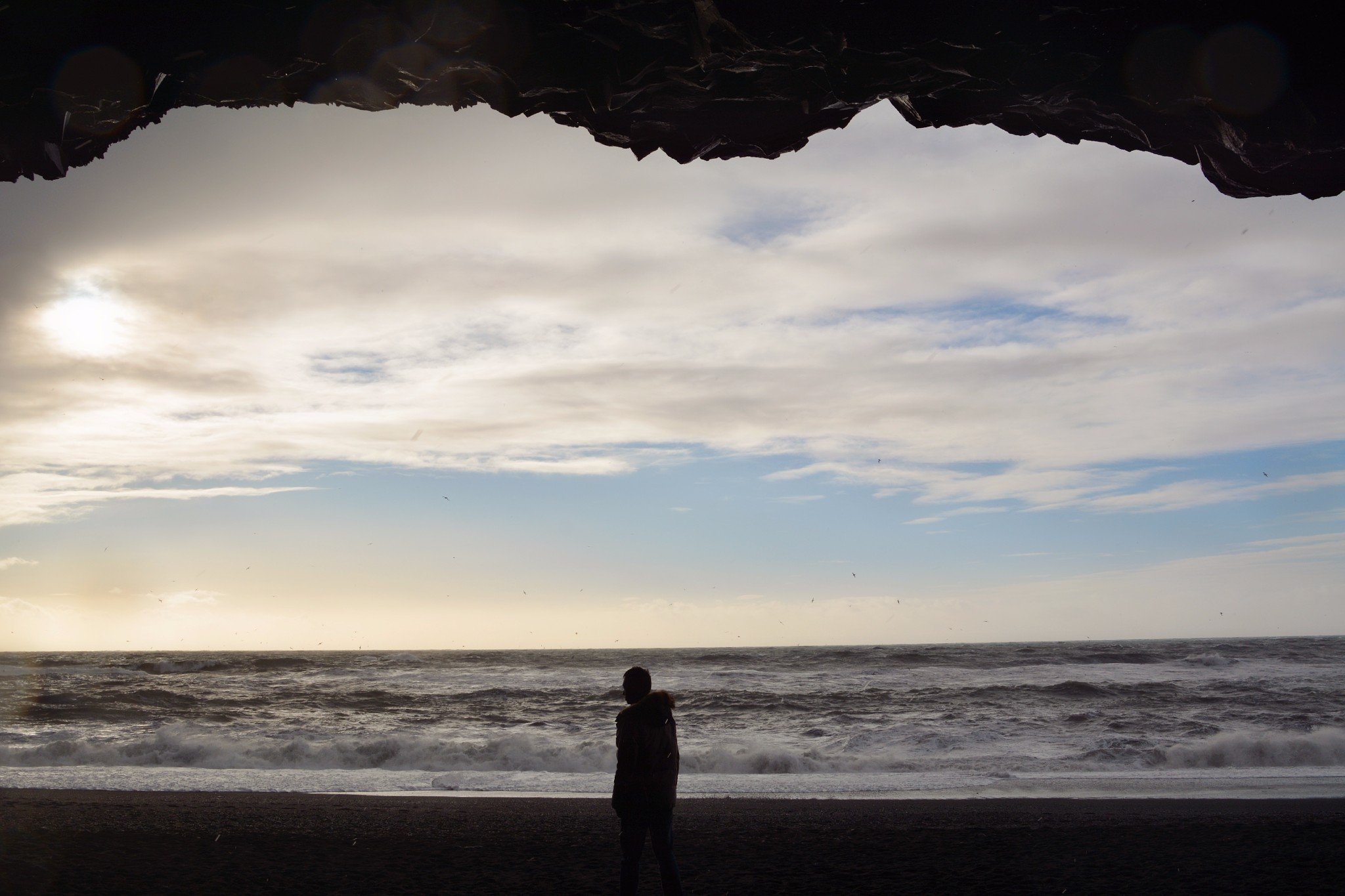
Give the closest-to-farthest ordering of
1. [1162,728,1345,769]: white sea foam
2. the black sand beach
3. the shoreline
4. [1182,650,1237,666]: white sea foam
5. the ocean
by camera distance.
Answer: the black sand beach
the shoreline
the ocean
[1162,728,1345,769]: white sea foam
[1182,650,1237,666]: white sea foam

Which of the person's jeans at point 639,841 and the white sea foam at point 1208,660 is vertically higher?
the person's jeans at point 639,841

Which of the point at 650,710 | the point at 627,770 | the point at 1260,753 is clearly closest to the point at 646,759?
the point at 627,770

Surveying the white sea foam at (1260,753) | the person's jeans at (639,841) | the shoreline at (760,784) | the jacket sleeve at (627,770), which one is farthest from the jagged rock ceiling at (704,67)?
the white sea foam at (1260,753)

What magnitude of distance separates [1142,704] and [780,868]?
67.3 feet

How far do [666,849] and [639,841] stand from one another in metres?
0.18

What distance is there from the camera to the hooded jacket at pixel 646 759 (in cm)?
543

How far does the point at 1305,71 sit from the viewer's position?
15.2 ft

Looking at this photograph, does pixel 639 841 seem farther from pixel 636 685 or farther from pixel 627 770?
pixel 636 685

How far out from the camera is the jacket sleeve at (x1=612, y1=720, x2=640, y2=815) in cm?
544

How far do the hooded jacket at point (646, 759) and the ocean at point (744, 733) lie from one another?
25.2 ft

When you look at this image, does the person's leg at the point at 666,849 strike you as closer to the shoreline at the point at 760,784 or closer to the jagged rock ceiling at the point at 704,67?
the jagged rock ceiling at the point at 704,67

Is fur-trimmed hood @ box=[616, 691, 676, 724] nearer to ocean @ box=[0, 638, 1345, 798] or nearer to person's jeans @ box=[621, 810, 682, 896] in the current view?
person's jeans @ box=[621, 810, 682, 896]

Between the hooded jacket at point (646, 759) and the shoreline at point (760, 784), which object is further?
the shoreline at point (760, 784)

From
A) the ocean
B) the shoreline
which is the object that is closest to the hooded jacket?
the shoreline
